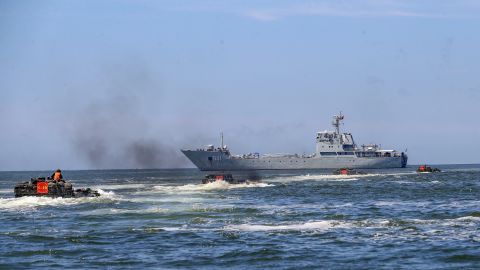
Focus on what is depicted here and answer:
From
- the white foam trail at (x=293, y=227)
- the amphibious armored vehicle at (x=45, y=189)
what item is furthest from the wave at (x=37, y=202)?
the white foam trail at (x=293, y=227)

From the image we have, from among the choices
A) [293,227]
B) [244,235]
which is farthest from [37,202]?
[244,235]

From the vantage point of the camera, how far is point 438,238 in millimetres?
34406

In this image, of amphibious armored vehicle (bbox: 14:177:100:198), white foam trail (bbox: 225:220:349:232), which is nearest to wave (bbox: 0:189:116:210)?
amphibious armored vehicle (bbox: 14:177:100:198)

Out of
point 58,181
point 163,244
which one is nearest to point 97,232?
point 163,244

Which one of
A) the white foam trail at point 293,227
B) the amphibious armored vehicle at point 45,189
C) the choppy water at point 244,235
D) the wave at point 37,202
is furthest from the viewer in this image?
the amphibious armored vehicle at point 45,189

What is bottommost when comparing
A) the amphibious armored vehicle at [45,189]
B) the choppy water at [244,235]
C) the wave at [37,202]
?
the choppy water at [244,235]

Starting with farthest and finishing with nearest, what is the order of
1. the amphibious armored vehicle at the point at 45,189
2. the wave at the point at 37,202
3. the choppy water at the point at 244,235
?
the amphibious armored vehicle at the point at 45,189, the wave at the point at 37,202, the choppy water at the point at 244,235

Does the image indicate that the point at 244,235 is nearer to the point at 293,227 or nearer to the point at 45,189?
the point at 293,227

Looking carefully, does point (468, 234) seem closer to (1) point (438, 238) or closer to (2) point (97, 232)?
(1) point (438, 238)

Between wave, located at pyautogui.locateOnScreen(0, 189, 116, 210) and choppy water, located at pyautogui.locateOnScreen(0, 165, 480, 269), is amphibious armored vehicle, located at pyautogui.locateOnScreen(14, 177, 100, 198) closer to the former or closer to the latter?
wave, located at pyautogui.locateOnScreen(0, 189, 116, 210)

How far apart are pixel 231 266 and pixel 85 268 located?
526 cm

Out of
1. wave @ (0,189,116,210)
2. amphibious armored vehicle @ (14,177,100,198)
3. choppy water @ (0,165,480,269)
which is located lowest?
choppy water @ (0,165,480,269)

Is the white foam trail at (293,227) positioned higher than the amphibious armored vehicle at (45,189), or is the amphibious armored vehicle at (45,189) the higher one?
the amphibious armored vehicle at (45,189)

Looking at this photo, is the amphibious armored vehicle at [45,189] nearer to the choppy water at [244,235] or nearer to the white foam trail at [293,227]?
the choppy water at [244,235]
